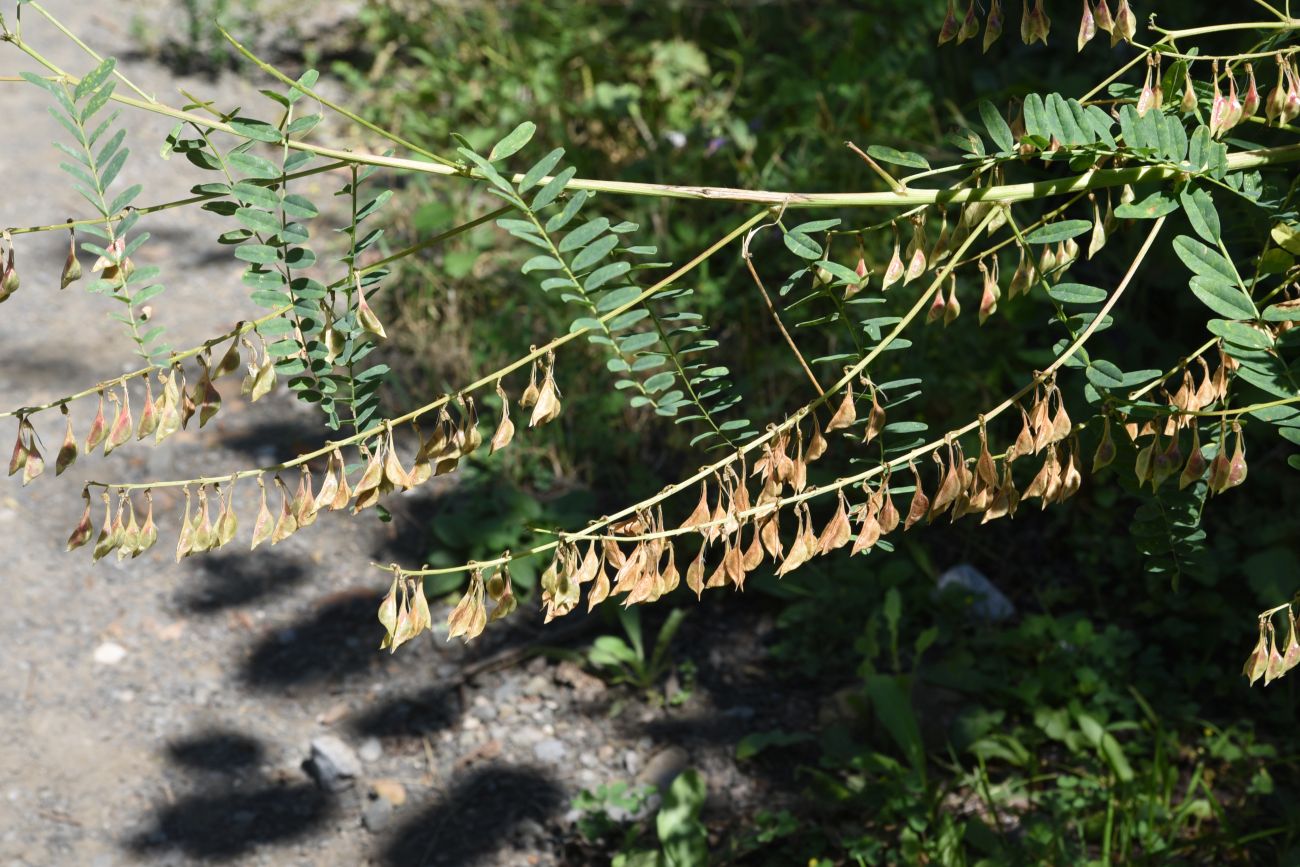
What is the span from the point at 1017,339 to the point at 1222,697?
3.35 ft

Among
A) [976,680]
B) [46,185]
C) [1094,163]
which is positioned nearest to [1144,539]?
[1094,163]

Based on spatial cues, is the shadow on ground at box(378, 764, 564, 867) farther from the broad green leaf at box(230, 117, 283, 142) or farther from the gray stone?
the broad green leaf at box(230, 117, 283, 142)

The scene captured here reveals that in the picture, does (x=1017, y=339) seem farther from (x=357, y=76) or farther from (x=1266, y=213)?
(x=357, y=76)

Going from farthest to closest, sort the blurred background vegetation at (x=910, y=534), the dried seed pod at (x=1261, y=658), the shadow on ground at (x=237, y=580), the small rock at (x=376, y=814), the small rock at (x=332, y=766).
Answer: the shadow on ground at (x=237, y=580), the small rock at (x=332, y=766), the small rock at (x=376, y=814), the blurred background vegetation at (x=910, y=534), the dried seed pod at (x=1261, y=658)

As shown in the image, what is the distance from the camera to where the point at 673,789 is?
253 cm

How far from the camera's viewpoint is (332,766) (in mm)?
2783

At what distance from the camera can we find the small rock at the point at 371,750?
9.43ft

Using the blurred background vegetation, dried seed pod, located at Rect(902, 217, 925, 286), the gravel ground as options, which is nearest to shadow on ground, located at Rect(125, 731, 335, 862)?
the gravel ground

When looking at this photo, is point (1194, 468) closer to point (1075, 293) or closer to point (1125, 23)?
point (1075, 293)

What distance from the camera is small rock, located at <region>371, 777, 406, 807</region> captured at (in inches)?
109

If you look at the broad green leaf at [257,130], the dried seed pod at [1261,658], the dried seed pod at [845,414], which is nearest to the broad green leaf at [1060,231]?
the dried seed pod at [845,414]

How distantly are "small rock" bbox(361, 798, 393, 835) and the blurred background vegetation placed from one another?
0.47 meters

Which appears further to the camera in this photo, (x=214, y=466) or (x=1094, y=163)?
(x=214, y=466)

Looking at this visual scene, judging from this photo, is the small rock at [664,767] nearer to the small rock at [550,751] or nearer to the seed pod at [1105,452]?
the small rock at [550,751]
